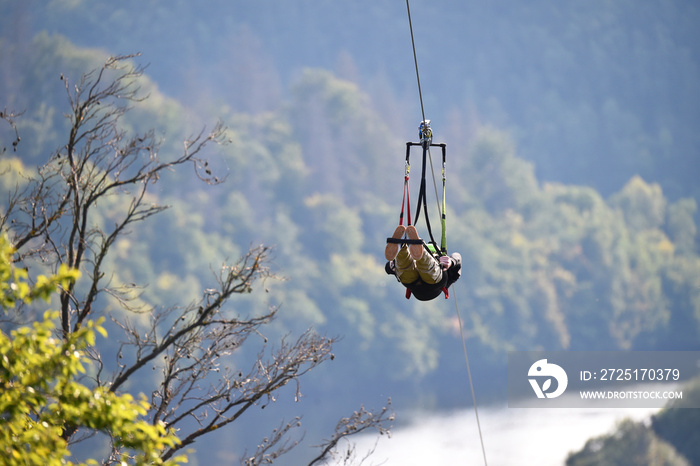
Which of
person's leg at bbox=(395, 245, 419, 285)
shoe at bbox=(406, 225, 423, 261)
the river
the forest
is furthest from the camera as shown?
the forest

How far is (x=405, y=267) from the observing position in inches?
220

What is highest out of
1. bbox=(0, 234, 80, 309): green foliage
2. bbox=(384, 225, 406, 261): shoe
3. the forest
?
the forest

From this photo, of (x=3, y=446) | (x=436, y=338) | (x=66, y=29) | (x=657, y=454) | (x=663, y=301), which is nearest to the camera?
(x=3, y=446)

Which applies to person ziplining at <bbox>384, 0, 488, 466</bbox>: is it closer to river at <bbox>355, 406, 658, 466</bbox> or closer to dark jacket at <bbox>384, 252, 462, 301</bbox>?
dark jacket at <bbox>384, 252, 462, 301</bbox>

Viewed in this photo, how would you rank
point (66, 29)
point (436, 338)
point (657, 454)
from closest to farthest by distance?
1. point (657, 454)
2. point (436, 338)
3. point (66, 29)

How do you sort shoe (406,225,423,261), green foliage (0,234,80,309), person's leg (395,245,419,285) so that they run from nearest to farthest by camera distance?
1. green foliage (0,234,80,309)
2. shoe (406,225,423,261)
3. person's leg (395,245,419,285)

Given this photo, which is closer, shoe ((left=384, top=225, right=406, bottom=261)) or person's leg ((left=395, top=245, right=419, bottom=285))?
shoe ((left=384, top=225, right=406, bottom=261))

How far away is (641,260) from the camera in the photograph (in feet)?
172

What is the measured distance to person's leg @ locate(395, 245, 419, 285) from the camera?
5.46 meters

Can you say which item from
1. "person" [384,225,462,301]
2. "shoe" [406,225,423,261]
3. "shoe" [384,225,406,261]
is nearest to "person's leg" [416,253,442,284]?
"person" [384,225,462,301]

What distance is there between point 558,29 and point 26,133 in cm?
4276

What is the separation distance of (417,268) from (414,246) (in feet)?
1.11

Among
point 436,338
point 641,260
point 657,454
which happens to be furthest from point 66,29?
point 657,454

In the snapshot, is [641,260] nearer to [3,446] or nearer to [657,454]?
[657,454]
